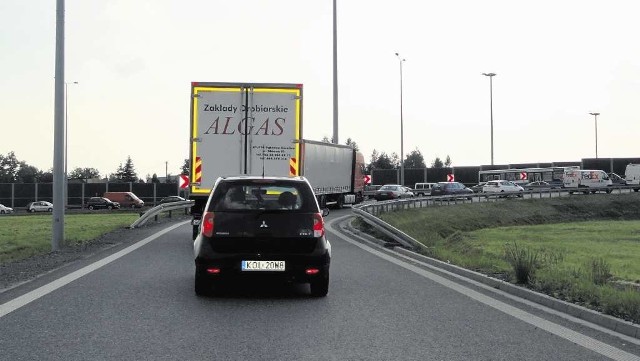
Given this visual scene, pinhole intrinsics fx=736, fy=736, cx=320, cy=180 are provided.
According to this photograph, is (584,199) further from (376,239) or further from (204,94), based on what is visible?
(204,94)

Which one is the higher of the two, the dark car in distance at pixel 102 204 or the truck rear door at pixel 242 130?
the truck rear door at pixel 242 130

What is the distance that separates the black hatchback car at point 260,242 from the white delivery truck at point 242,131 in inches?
286

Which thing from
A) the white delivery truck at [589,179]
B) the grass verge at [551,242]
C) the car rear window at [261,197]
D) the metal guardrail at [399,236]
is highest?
the white delivery truck at [589,179]

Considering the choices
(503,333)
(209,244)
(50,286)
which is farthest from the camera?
(50,286)

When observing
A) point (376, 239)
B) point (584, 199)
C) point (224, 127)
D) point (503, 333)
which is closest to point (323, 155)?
point (376, 239)

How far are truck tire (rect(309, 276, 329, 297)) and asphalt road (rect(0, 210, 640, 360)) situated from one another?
0.12 m

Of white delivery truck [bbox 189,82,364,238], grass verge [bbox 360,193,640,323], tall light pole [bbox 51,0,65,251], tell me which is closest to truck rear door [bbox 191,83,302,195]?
white delivery truck [bbox 189,82,364,238]

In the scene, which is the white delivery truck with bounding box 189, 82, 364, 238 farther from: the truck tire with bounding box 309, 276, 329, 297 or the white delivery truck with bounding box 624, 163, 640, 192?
the white delivery truck with bounding box 624, 163, 640, 192

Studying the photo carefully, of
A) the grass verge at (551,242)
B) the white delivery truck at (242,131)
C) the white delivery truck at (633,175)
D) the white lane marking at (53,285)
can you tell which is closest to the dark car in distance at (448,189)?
the grass verge at (551,242)

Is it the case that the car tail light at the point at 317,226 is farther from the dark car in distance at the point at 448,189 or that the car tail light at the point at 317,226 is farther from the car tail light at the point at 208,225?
the dark car in distance at the point at 448,189

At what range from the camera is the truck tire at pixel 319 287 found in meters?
9.36

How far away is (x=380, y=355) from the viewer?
20.1 feet

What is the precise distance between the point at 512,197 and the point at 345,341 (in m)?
47.0

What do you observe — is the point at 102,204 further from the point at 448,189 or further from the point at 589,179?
the point at 589,179
